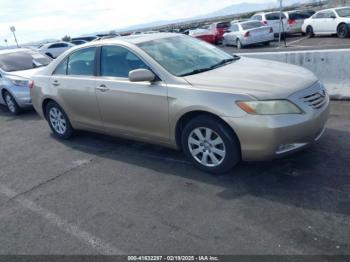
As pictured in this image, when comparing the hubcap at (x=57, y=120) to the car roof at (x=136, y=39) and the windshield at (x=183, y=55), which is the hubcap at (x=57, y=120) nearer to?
the car roof at (x=136, y=39)

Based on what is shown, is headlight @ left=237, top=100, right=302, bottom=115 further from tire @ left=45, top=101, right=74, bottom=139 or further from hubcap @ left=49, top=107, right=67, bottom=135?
hubcap @ left=49, top=107, right=67, bottom=135

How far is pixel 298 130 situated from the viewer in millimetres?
3863

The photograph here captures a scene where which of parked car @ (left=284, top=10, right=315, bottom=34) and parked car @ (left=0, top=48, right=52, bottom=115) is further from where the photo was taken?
parked car @ (left=284, top=10, right=315, bottom=34)

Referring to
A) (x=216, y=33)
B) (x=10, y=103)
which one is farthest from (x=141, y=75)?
(x=216, y=33)

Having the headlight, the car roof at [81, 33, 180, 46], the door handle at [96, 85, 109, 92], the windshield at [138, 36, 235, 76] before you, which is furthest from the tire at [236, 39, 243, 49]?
the headlight

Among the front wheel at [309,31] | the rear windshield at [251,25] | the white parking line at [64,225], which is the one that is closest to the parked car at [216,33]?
the rear windshield at [251,25]

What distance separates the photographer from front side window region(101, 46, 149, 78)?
485cm

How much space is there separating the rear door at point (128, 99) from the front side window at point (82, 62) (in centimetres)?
23

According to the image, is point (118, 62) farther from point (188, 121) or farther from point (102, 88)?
point (188, 121)

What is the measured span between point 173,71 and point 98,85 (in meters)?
1.32

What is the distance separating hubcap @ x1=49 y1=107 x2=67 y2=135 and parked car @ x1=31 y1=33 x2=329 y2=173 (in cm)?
40

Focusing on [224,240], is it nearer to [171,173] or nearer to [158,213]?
[158,213]

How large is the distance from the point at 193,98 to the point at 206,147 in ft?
2.04

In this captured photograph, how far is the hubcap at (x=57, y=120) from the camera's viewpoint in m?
6.37
